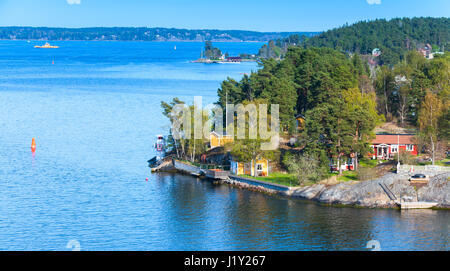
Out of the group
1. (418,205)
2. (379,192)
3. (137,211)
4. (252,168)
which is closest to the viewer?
(418,205)

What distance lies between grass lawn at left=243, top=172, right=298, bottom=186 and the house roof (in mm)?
9410

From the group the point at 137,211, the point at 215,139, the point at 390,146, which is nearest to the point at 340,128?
the point at 390,146

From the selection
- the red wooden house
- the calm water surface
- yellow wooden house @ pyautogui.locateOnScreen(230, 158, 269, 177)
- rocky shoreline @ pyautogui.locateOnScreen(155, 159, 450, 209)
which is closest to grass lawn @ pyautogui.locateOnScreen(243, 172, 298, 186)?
yellow wooden house @ pyautogui.locateOnScreen(230, 158, 269, 177)

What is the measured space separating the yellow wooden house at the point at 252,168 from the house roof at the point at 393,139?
10.4m

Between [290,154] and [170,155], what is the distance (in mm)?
14764

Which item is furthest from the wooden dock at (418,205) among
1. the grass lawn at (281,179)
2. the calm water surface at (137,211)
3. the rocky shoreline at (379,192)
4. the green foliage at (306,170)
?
the grass lawn at (281,179)

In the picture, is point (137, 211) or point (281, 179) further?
point (281, 179)

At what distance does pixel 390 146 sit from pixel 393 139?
0.96 meters

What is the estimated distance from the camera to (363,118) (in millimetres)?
57656

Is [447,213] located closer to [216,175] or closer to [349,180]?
[349,180]

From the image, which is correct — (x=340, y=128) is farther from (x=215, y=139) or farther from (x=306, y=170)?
(x=215, y=139)

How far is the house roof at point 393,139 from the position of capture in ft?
202

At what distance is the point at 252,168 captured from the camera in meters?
59.3
